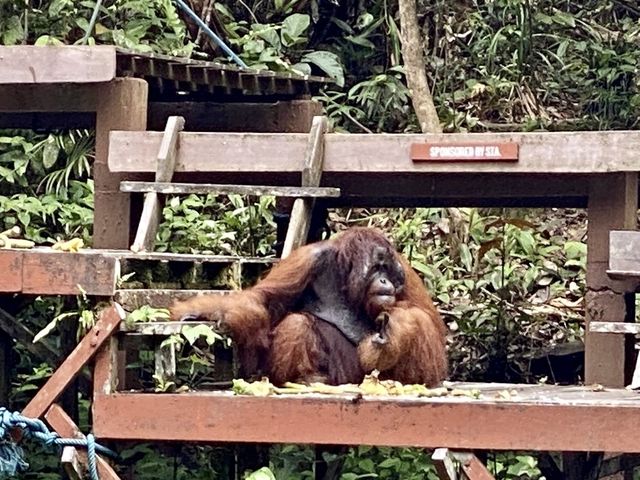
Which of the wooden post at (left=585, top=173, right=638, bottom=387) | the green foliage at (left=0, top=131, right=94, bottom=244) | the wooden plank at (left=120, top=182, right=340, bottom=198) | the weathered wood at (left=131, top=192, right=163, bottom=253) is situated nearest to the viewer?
the weathered wood at (left=131, top=192, right=163, bottom=253)

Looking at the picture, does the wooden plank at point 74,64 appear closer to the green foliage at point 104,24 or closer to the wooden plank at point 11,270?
the wooden plank at point 11,270

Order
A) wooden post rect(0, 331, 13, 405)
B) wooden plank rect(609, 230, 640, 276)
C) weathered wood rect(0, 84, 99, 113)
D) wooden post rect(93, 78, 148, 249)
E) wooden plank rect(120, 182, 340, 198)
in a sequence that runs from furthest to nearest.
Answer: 1. wooden post rect(0, 331, 13, 405)
2. weathered wood rect(0, 84, 99, 113)
3. wooden post rect(93, 78, 148, 249)
4. wooden plank rect(120, 182, 340, 198)
5. wooden plank rect(609, 230, 640, 276)

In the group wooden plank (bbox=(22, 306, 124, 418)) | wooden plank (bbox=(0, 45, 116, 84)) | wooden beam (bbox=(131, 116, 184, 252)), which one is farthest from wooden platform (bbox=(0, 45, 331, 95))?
wooden plank (bbox=(22, 306, 124, 418))

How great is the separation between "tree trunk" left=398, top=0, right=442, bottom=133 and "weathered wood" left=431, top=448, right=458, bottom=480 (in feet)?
16.9

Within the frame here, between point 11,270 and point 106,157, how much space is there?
148cm

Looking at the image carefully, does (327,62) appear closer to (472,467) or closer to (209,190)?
(209,190)

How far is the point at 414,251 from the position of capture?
9.24 meters

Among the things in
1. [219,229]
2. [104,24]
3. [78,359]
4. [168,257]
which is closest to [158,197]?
[168,257]

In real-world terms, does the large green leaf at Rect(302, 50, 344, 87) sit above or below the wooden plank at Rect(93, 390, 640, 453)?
above

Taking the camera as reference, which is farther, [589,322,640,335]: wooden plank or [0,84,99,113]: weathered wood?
[0,84,99,113]: weathered wood

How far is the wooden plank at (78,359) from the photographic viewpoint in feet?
15.6

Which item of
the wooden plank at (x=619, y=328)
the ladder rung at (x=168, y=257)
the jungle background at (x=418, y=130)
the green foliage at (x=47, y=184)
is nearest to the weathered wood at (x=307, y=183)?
the ladder rung at (x=168, y=257)

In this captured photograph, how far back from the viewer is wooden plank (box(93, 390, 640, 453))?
4.42 m

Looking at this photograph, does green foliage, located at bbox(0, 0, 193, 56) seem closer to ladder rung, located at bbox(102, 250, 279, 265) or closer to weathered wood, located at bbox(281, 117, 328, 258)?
weathered wood, located at bbox(281, 117, 328, 258)
